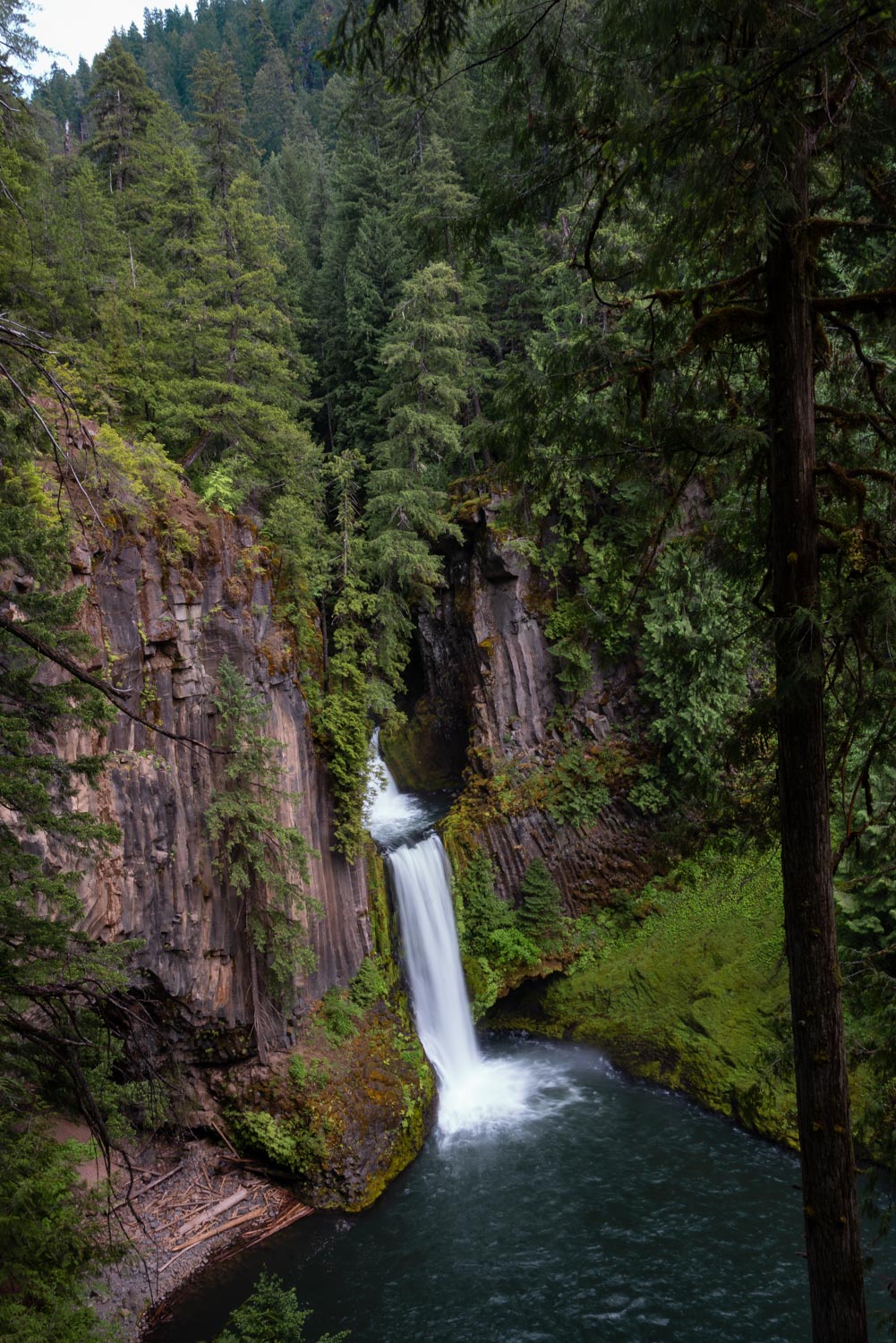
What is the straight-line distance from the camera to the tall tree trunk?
4160mm

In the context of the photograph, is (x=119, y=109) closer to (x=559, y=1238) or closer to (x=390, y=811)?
(x=390, y=811)

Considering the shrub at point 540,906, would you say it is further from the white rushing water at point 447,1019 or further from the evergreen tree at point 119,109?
the evergreen tree at point 119,109

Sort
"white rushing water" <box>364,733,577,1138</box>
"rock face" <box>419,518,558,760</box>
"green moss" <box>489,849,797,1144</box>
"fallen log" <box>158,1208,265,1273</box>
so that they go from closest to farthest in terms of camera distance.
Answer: "fallen log" <box>158,1208,265,1273</box>, "green moss" <box>489,849,797,1144</box>, "white rushing water" <box>364,733,577,1138</box>, "rock face" <box>419,518,558,760</box>

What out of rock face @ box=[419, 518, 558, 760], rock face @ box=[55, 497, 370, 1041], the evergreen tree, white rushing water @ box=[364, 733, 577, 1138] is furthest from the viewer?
the evergreen tree

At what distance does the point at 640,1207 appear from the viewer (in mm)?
11633

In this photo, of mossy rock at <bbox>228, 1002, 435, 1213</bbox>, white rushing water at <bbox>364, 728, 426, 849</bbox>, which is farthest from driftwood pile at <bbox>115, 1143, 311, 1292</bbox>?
white rushing water at <bbox>364, 728, 426, 849</bbox>

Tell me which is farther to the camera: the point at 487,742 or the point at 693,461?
the point at 487,742

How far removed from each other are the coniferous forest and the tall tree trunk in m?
0.02

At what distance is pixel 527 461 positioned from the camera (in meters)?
5.40

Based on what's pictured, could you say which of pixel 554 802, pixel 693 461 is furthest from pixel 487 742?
pixel 693 461

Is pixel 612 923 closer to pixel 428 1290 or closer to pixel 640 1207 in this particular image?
pixel 640 1207

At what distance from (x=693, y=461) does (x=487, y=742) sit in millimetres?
14323

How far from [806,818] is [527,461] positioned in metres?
2.82

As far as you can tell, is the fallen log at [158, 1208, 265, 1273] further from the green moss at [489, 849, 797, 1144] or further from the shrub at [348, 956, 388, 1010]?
the green moss at [489, 849, 797, 1144]
